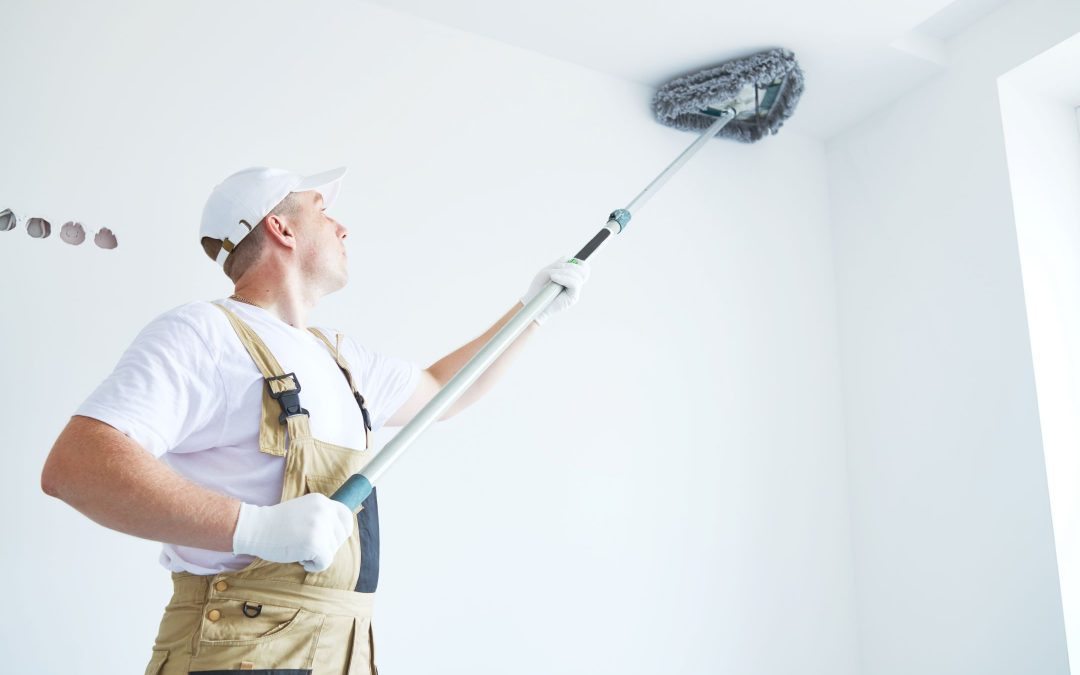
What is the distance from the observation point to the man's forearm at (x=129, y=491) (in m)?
0.93

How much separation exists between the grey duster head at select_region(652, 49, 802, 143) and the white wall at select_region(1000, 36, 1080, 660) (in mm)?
561

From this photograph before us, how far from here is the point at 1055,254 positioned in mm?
2172

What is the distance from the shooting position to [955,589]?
2.17m

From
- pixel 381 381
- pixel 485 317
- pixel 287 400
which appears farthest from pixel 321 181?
pixel 485 317

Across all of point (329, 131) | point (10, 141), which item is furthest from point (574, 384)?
point (10, 141)

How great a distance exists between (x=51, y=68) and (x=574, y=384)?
136 cm

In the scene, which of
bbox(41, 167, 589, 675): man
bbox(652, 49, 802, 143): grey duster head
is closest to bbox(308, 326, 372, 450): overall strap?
bbox(41, 167, 589, 675): man

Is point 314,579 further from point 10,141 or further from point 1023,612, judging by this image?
point 1023,612

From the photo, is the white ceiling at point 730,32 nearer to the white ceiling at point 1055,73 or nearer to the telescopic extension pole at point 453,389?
the white ceiling at point 1055,73

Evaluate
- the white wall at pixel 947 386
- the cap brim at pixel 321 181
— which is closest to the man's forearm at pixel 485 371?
the cap brim at pixel 321 181

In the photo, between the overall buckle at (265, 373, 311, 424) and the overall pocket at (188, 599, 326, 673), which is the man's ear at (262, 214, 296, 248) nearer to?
the overall buckle at (265, 373, 311, 424)

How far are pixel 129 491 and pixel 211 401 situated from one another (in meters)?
0.19

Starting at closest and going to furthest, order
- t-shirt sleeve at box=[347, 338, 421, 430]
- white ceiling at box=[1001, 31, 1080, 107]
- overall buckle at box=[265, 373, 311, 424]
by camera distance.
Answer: overall buckle at box=[265, 373, 311, 424] < t-shirt sleeve at box=[347, 338, 421, 430] < white ceiling at box=[1001, 31, 1080, 107]

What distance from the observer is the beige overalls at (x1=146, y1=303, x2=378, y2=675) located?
3.42 ft
